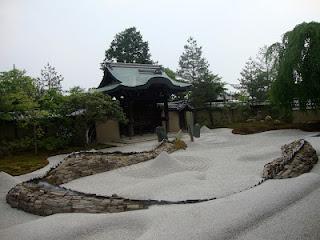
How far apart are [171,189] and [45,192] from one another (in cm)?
288

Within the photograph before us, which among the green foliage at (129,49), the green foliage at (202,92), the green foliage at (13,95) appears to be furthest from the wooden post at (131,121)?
the green foliage at (129,49)

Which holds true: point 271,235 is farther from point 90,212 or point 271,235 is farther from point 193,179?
point 193,179

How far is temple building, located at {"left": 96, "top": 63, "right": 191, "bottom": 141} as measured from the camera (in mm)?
20906

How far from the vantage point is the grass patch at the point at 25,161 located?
12341mm

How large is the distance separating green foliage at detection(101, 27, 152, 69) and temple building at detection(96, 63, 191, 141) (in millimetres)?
16184

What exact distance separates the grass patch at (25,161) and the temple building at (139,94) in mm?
4127

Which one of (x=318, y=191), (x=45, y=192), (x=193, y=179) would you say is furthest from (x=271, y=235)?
(x=45, y=192)

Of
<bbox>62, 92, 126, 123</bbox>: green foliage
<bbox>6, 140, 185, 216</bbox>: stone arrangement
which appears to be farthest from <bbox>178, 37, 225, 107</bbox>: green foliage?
<bbox>6, 140, 185, 216</bbox>: stone arrangement

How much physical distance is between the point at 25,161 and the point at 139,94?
9.84 meters

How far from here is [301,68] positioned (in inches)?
686

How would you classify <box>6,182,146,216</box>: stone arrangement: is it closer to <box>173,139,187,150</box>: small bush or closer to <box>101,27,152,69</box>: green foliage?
<box>173,139,187,150</box>: small bush

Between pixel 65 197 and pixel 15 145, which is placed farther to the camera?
pixel 15 145

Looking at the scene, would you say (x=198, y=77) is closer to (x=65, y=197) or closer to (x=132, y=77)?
(x=132, y=77)

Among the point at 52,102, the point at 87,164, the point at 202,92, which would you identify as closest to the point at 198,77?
the point at 202,92
